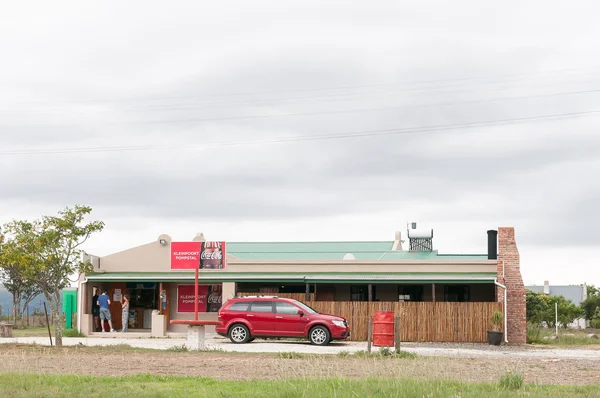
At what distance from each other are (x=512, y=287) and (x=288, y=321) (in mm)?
9239

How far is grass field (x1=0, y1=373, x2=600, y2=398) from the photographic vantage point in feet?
Result: 43.5

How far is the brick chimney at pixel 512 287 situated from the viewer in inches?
1265

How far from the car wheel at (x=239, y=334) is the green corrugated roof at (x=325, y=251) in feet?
34.1

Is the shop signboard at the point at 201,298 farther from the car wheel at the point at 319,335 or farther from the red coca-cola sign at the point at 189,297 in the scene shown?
the car wheel at the point at 319,335

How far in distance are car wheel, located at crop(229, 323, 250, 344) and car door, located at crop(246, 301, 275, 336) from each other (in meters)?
0.28

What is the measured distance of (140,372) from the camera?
17.6 metres

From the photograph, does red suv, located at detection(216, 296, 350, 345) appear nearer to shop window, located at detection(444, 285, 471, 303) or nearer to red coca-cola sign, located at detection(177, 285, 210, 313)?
red coca-cola sign, located at detection(177, 285, 210, 313)

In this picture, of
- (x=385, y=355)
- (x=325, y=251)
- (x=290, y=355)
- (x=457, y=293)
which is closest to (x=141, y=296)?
(x=325, y=251)

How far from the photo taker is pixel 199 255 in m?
35.7

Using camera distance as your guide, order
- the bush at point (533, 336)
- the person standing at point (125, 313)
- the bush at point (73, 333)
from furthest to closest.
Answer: the person standing at point (125, 313)
the bush at point (73, 333)
the bush at point (533, 336)

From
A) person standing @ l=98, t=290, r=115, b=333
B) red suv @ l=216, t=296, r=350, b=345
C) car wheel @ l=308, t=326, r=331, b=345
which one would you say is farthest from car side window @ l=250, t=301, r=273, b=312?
person standing @ l=98, t=290, r=115, b=333

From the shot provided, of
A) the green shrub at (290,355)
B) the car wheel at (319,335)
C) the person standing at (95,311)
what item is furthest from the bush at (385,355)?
the person standing at (95,311)

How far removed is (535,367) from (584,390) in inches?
213

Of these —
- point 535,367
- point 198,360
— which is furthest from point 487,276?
point 198,360
